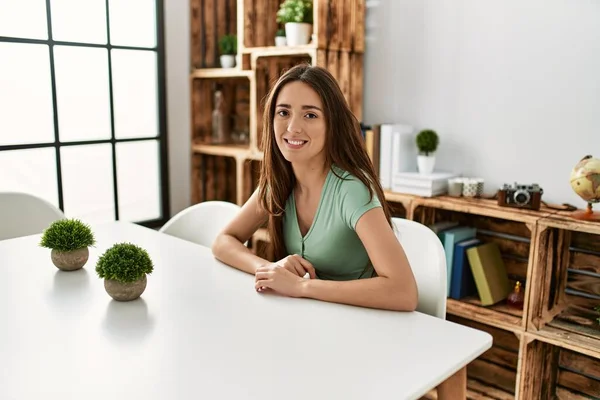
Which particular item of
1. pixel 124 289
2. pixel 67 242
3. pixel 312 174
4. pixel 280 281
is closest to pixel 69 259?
pixel 67 242

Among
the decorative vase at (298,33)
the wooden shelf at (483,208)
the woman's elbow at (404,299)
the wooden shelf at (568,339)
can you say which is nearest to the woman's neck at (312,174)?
the woman's elbow at (404,299)

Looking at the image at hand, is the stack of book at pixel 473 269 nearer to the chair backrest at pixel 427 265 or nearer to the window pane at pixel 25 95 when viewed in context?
the chair backrest at pixel 427 265

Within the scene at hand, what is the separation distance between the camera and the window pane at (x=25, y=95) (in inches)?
96.6

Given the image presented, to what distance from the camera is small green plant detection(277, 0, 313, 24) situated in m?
2.58

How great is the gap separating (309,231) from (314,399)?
0.70 m

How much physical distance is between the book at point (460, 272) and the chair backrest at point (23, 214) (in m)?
1.49

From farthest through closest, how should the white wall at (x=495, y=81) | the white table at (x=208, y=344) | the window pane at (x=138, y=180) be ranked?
the window pane at (x=138, y=180), the white wall at (x=495, y=81), the white table at (x=208, y=344)

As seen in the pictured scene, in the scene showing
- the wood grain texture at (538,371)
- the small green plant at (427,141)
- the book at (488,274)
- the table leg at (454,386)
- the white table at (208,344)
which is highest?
the small green plant at (427,141)

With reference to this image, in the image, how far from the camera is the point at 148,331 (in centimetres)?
116

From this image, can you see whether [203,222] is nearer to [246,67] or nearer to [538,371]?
[246,67]

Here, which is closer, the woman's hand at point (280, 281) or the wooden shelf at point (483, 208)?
the woman's hand at point (280, 281)

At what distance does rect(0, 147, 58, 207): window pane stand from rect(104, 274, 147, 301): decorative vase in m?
1.31

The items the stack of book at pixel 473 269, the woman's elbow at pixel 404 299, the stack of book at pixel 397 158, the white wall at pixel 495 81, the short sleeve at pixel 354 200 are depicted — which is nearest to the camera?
the woman's elbow at pixel 404 299

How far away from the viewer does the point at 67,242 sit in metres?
1.50
